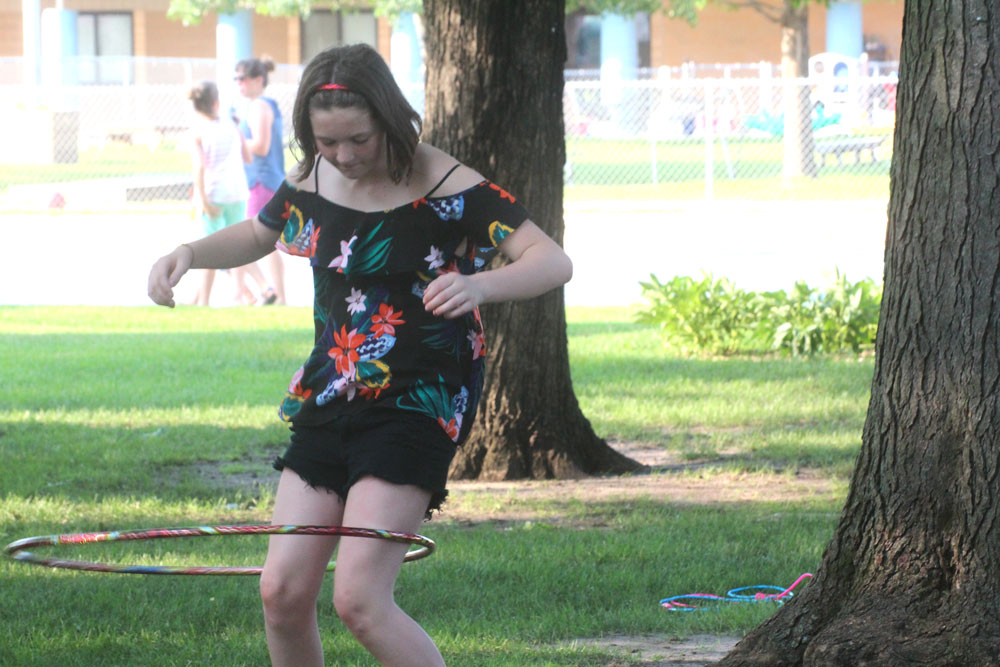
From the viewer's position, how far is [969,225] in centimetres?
342

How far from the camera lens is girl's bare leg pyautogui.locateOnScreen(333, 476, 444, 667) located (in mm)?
3115

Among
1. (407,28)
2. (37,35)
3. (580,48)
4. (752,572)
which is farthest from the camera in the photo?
(580,48)

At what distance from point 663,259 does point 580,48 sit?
33.2 m

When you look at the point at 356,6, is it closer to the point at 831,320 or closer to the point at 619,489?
the point at 831,320

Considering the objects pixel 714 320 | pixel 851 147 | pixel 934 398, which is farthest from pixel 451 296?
pixel 851 147

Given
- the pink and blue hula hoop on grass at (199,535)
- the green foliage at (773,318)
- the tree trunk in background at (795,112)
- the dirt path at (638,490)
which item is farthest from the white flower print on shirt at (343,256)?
the tree trunk in background at (795,112)

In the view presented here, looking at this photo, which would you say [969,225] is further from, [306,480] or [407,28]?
[407,28]

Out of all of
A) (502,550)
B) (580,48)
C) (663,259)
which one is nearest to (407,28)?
(580,48)

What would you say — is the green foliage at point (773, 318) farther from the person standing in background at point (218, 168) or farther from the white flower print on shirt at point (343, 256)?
the white flower print on shirt at point (343, 256)

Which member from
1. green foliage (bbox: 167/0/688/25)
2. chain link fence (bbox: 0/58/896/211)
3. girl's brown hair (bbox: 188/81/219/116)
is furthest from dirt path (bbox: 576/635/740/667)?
green foliage (bbox: 167/0/688/25)

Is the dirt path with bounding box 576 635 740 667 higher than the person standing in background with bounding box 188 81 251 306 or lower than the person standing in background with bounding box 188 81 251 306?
lower

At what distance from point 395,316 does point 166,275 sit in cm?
56

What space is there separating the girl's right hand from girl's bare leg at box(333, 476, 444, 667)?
2.15 feet

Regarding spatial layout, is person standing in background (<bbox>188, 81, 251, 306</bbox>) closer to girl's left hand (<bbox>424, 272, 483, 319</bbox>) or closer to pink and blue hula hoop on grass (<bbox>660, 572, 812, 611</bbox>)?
pink and blue hula hoop on grass (<bbox>660, 572, 812, 611</bbox>)
